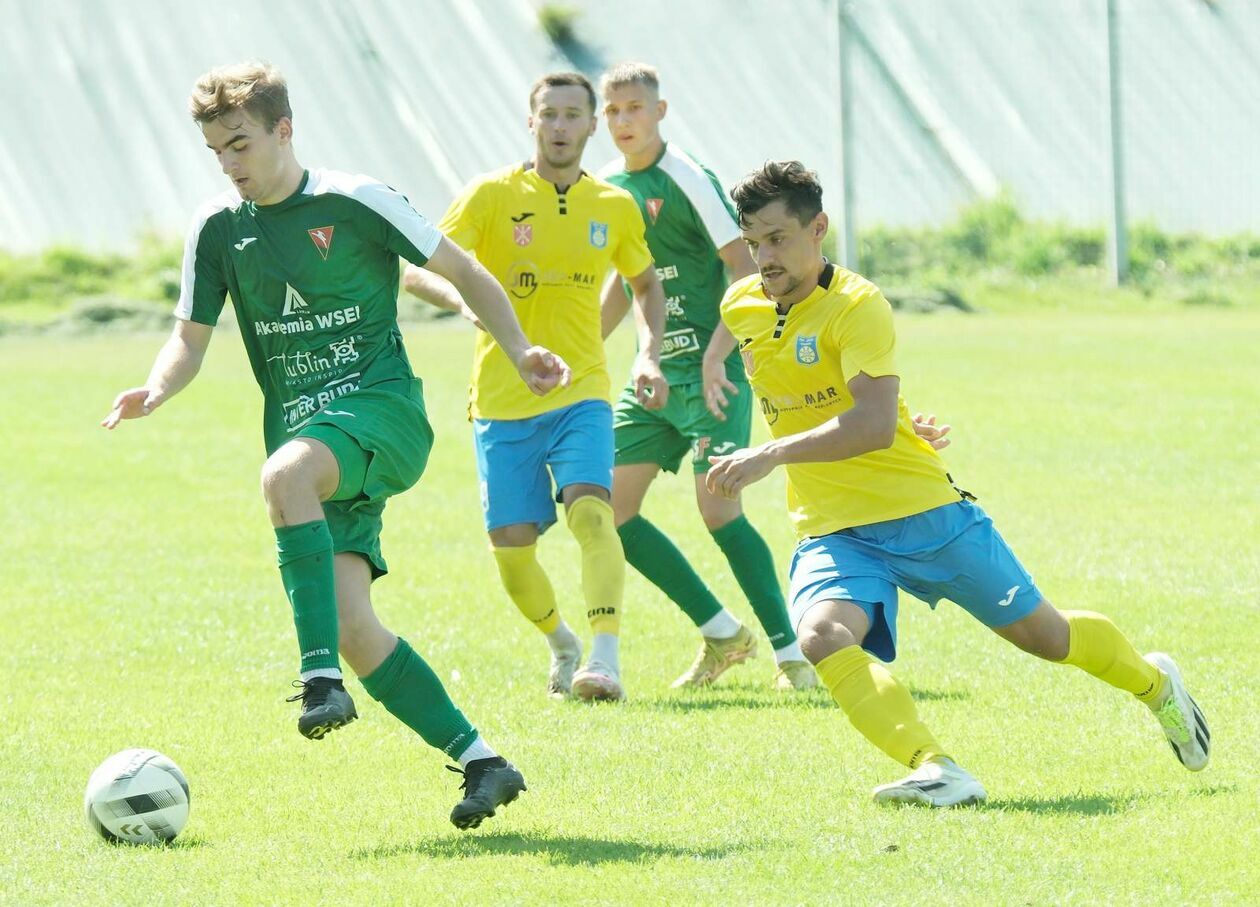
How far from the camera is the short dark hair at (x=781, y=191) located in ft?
18.6

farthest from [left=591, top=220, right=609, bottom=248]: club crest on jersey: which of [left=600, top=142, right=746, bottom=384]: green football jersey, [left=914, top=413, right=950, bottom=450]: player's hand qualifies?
[left=914, top=413, right=950, bottom=450]: player's hand

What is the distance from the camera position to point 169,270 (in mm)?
36312

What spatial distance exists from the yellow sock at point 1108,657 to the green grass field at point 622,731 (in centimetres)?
28

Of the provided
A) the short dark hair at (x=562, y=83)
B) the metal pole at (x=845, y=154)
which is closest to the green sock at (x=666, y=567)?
the short dark hair at (x=562, y=83)

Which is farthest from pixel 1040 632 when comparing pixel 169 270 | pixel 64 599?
pixel 169 270

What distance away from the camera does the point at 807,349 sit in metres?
5.80

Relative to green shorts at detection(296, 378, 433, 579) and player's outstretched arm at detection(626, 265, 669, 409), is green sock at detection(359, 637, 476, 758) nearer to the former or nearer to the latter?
green shorts at detection(296, 378, 433, 579)

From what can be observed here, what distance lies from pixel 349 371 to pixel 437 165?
112 ft

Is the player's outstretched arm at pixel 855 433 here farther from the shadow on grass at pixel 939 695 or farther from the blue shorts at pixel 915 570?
the shadow on grass at pixel 939 695

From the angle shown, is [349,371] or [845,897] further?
[349,371]

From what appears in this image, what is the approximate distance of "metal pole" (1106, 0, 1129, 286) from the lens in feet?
107

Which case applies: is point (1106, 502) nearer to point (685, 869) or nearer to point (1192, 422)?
point (1192, 422)

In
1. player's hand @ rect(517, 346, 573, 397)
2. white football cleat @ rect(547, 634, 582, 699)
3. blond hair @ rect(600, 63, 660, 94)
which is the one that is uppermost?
blond hair @ rect(600, 63, 660, 94)

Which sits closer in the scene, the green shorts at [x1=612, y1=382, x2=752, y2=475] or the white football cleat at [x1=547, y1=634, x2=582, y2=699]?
the white football cleat at [x1=547, y1=634, x2=582, y2=699]
